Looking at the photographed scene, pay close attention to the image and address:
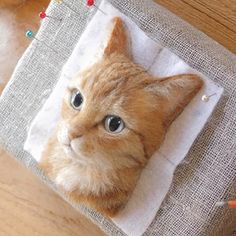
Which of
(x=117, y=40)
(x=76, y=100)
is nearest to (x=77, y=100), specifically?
(x=76, y=100)

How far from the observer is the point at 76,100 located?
78 cm

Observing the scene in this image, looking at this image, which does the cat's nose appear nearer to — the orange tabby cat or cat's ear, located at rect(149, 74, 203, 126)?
the orange tabby cat

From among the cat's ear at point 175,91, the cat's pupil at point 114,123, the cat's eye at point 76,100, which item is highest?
the cat's ear at point 175,91

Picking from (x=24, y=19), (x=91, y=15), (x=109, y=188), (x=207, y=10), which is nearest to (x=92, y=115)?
(x=109, y=188)

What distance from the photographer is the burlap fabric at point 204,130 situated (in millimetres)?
776

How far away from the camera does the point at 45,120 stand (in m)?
0.90

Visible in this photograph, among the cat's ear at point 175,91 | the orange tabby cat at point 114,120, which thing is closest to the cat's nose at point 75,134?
the orange tabby cat at point 114,120

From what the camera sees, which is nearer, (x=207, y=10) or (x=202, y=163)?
(x=202, y=163)

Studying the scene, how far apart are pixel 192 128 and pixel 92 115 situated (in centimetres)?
15

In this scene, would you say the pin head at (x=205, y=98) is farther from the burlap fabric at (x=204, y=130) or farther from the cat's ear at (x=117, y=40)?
the cat's ear at (x=117, y=40)

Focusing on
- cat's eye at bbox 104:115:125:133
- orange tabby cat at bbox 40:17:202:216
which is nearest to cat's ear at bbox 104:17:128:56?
orange tabby cat at bbox 40:17:202:216

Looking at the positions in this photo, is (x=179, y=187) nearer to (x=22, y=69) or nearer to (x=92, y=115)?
(x=92, y=115)

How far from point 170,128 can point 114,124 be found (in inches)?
3.8

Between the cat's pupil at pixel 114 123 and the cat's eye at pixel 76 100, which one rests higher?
the cat's pupil at pixel 114 123
